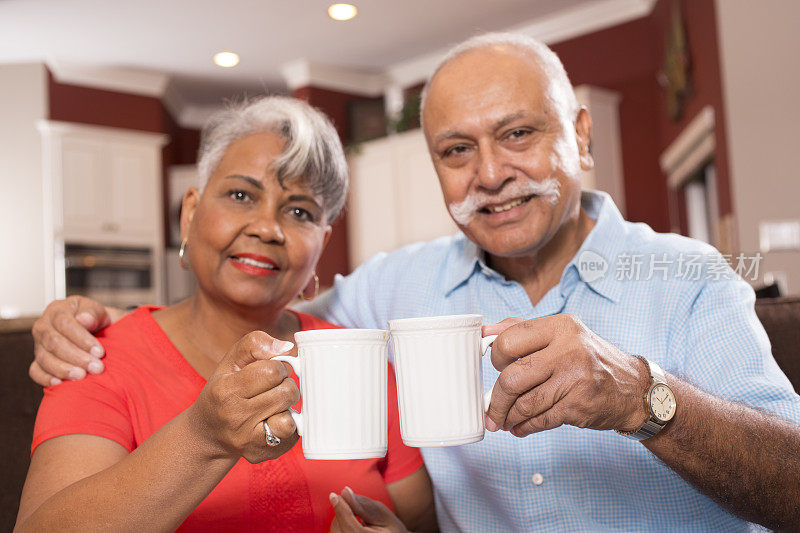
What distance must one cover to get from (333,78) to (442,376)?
255 inches

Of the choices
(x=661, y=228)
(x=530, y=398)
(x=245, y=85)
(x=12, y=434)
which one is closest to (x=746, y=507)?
(x=530, y=398)

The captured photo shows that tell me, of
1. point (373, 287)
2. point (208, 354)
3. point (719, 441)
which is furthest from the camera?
point (373, 287)

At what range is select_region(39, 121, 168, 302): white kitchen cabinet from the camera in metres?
6.38

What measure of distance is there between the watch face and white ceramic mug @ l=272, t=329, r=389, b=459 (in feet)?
1.17

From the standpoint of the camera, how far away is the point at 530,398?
86cm

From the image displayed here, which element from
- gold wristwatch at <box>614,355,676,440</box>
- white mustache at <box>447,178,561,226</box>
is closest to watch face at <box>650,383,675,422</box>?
gold wristwatch at <box>614,355,676,440</box>

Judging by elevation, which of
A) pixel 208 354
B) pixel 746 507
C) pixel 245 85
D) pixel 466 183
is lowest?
pixel 746 507

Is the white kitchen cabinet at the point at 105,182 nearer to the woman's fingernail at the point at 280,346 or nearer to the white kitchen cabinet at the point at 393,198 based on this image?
the white kitchen cabinet at the point at 393,198

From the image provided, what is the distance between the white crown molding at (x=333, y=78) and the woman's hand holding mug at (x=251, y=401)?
6221mm

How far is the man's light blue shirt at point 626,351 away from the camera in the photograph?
4.02ft

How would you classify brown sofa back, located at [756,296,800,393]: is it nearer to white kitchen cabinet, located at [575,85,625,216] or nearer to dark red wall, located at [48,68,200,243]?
white kitchen cabinet, located at [575,85,625,216]

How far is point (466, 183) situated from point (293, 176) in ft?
1.12

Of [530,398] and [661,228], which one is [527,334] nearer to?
[530,398]

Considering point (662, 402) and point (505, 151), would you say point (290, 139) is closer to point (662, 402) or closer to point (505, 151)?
point (505, 151)
